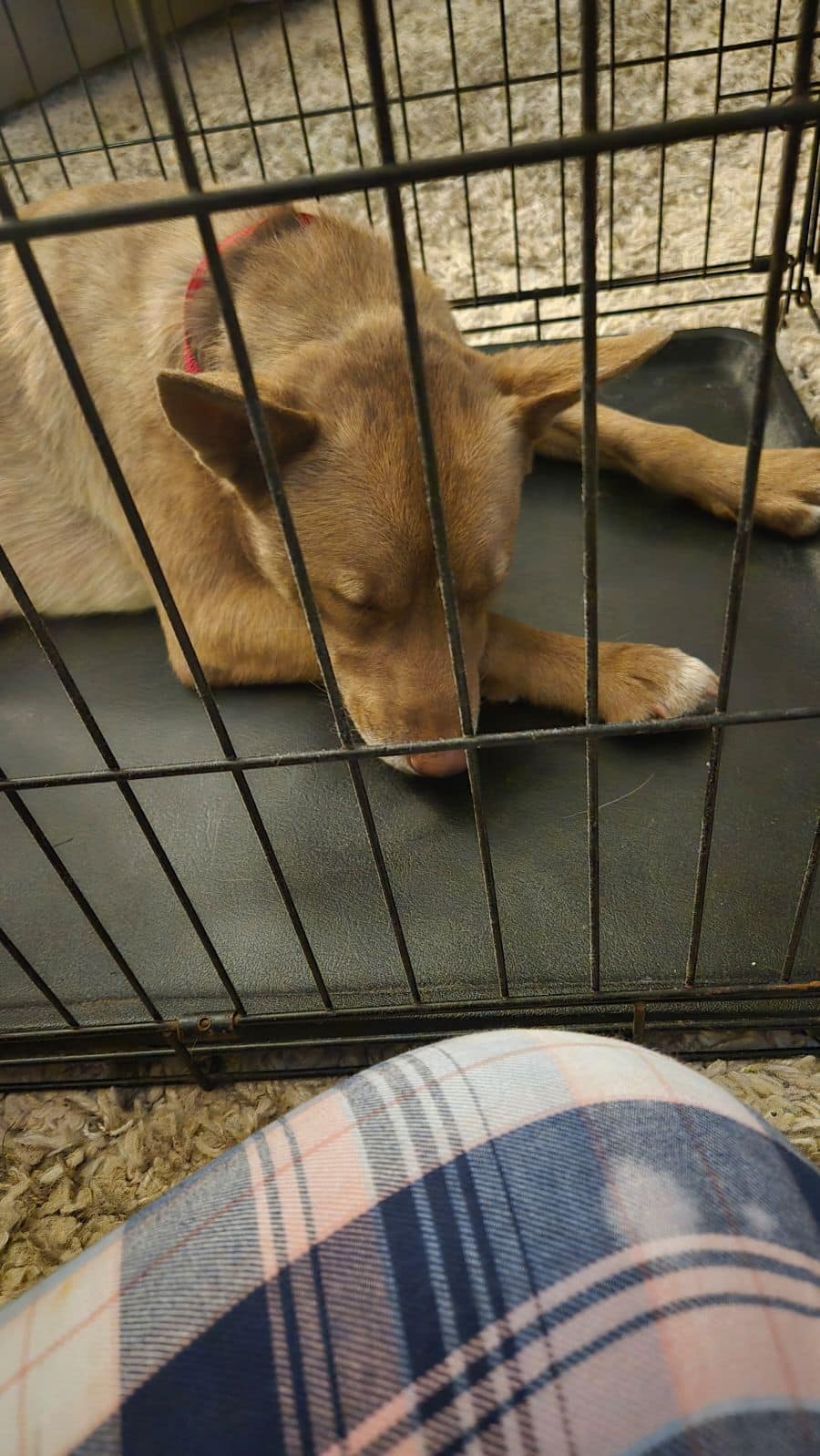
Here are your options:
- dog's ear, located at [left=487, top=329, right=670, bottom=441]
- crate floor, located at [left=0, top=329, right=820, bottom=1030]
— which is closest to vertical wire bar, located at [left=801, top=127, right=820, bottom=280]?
crate floor, located at [left=0, top=329, right=820, bottom=1030]

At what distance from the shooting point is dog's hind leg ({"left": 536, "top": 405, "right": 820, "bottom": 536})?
1916 mm

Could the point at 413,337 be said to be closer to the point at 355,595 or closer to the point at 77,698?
the point at 77,698

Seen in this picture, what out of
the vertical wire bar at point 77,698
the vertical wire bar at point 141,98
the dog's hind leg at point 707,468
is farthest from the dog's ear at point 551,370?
the vertical wire bar at point 141,98

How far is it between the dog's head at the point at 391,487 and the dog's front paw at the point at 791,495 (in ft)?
1.96

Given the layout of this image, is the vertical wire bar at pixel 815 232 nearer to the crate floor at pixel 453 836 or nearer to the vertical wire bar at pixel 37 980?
the crate floor at pixel 453 836

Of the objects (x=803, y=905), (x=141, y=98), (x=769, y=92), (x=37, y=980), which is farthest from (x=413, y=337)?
(x=141, y=98)

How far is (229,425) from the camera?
1.24 meters

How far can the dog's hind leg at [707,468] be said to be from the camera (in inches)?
75.4

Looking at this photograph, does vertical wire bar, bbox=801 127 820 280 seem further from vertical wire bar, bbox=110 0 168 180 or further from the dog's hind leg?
vertical wire bar, bbox=110 0 168 180

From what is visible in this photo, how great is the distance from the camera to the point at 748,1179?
2.52 ft

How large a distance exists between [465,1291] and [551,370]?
1304 mm

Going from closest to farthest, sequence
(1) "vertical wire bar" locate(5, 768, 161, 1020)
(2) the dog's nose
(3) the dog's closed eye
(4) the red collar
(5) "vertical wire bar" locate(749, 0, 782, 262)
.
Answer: (1) "vertical wire bar" locate(5, 768, 161, 1020) → (3) the dog's closed eye → (2) the dog's nose → (4) the red collar → (5) "vertical wire bar" locate(749, 0, 782, 262)

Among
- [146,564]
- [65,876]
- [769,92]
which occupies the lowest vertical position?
[65,876]

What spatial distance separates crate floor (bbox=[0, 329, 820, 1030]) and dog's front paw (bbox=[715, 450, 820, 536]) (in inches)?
1.7
